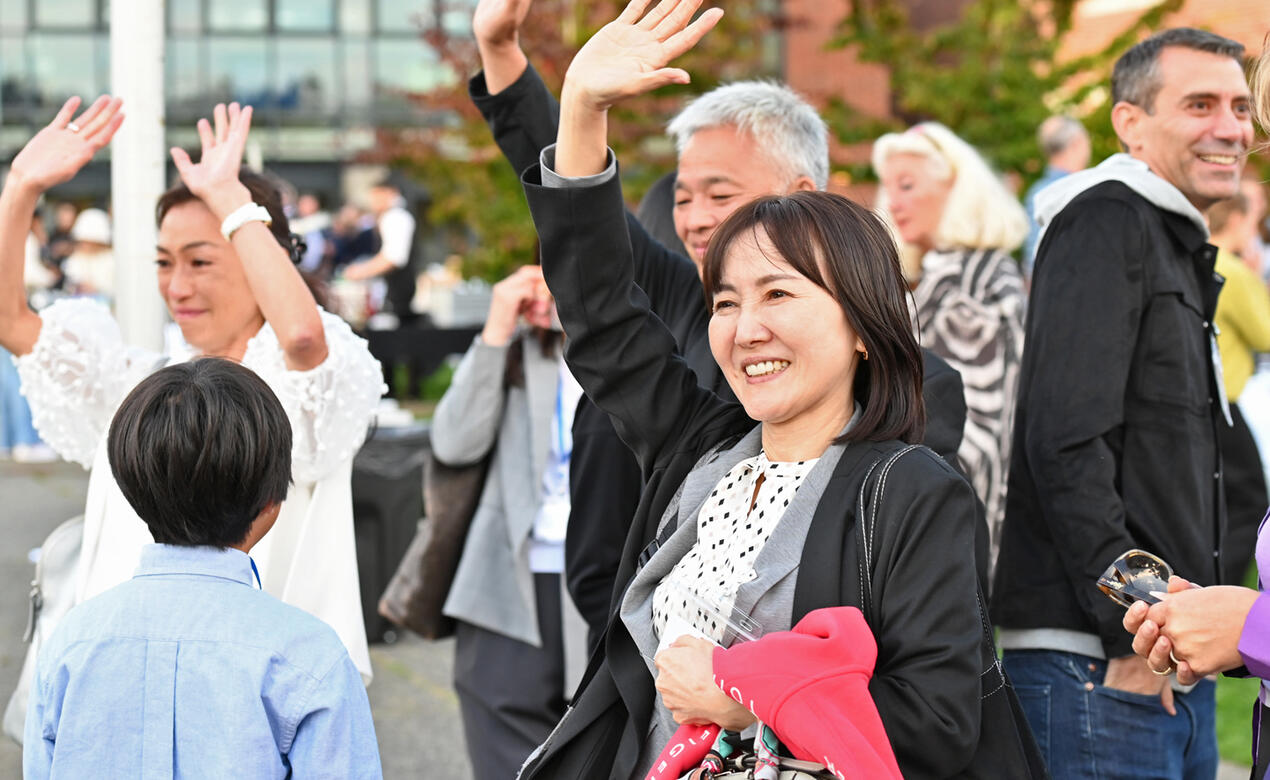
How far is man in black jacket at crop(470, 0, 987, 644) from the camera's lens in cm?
277

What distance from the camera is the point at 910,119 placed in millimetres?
14820

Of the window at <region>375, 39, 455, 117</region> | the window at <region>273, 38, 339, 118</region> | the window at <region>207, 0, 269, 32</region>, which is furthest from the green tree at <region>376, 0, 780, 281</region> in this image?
the window at <region>207, 0, 269, 32</region>

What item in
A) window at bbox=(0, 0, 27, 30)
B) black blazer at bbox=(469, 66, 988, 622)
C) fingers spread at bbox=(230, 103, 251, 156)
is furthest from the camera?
window at bbox=(0, 0, 27, 30)

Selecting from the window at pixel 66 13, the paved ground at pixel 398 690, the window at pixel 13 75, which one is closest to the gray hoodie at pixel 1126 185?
the paved ground at pixel 398 690

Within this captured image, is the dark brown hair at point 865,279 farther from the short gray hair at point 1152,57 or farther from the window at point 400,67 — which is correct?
the window at point 400,67

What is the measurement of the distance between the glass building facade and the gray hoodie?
2825cm

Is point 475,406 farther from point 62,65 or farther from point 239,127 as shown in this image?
point 62,65

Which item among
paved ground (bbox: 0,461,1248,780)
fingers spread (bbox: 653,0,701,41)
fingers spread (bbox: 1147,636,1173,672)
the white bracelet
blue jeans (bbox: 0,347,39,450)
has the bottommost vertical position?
paved ground (bbox: 0,461,1248,780)

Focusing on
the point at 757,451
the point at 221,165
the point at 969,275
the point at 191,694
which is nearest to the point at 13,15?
the point at 969,275

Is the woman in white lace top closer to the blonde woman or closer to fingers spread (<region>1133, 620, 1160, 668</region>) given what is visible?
fingers spread (<region>1133, 620, 1160, 668</region>)

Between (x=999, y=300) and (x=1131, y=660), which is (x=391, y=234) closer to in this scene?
(x=999, y=300)

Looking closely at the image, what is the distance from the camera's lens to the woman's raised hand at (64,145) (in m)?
3.13

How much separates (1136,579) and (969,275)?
105 inches

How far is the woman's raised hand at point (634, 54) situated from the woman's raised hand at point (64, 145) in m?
1.47
